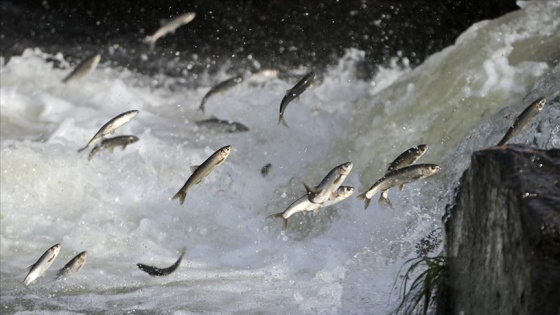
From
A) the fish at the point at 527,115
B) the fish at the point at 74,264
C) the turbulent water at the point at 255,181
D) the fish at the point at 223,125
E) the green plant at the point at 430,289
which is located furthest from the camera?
the fish at the point at 223,125

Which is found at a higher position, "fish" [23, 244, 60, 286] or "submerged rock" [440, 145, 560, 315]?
"submerged rock" [440, 145, 560, 315]

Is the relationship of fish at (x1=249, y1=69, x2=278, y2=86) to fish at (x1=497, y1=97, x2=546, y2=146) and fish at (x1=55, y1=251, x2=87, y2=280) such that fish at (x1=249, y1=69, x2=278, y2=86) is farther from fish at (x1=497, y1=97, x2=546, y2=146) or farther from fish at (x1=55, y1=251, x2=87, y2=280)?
fish at (x1=497, y1=97, x2=546, y2=146)

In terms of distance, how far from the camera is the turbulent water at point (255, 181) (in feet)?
17.7

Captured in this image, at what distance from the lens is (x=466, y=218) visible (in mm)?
3711

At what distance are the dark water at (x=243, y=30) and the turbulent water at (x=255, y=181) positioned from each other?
175cm

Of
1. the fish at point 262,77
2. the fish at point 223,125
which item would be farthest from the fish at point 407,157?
the fish at point 262,77

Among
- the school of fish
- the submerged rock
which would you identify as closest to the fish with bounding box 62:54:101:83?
the school of fish

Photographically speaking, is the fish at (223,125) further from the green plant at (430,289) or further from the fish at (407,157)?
the green plant at (430,289)

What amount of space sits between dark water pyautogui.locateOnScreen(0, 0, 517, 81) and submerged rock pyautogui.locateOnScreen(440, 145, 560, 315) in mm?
7750

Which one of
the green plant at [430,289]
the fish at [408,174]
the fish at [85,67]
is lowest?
the fish at [85,67]

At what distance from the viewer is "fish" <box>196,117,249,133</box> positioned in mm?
8922

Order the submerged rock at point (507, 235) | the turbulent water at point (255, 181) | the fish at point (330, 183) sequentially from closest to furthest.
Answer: the submerged rock at point (507, 235), the fish at point (330, 183), the turbulent water at point (255, 181)

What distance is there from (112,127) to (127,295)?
4.09 feet

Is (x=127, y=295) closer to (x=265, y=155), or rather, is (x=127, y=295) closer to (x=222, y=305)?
(x=222, y=305)
